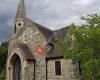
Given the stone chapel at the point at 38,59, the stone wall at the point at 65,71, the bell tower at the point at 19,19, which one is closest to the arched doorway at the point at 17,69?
the stone chapel at the point at 38,59

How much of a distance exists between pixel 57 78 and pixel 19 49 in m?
6.99

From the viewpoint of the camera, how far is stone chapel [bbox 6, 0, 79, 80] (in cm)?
2682

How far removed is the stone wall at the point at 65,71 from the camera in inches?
1022

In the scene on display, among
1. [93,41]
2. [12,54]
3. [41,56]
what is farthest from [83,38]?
[12,54]

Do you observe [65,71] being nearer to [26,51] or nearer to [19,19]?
[26,51]

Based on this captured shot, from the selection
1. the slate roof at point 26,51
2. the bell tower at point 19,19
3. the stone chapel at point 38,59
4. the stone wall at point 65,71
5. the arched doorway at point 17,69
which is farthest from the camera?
the bell tower at point 19,19

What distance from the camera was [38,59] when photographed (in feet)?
96.9

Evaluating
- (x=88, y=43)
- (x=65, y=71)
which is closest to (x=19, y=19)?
(x=65, y=71)

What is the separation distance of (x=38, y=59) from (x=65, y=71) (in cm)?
476

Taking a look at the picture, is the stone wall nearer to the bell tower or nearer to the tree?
the tree

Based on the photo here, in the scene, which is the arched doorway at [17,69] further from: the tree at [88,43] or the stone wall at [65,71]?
the tree at [88,43]

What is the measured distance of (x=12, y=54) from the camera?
31531 mm

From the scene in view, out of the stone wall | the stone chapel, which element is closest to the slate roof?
the stone chapel

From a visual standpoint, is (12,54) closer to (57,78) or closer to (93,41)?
(57,78)
